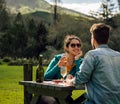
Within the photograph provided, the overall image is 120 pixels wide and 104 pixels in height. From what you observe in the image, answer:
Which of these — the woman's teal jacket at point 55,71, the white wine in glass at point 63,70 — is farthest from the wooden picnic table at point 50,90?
the white wine in glass at point 63,70

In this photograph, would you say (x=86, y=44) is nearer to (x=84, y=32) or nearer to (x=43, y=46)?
(x=84, y=32)

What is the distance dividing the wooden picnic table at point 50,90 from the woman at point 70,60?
0.57 metres

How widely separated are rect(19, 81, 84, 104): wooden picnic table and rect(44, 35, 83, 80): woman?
568mm

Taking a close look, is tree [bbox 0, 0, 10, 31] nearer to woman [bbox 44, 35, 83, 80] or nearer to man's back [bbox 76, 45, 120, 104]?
woman [bbox 44, 35, 83, 80]

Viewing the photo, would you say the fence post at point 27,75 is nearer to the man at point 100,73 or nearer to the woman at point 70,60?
the woman at point 70,60

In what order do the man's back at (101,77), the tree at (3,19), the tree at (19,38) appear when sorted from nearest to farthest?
the man's back at (101,77) < the tree at (19,38) < the tree at (3,19)

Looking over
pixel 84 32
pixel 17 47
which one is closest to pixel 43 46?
pixel 17 47

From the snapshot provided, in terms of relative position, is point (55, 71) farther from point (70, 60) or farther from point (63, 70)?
point (70, 60)

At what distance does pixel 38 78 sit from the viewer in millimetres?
6738

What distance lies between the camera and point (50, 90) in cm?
646

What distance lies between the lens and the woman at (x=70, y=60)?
721 centimetres

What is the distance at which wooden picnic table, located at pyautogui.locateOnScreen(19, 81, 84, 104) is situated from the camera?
6066 mm

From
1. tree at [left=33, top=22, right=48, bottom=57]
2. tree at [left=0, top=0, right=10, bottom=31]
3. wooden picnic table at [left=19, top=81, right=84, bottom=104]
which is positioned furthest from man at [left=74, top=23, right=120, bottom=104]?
tree at [left=0, top=0, right=10, bottom=31]

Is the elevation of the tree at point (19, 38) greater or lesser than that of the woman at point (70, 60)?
lesser
